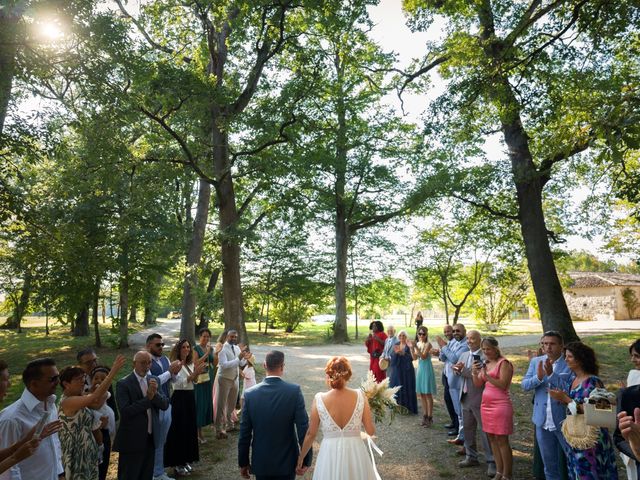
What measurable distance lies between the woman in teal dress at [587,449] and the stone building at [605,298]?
44704 millimetres

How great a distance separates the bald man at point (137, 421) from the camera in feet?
16.2

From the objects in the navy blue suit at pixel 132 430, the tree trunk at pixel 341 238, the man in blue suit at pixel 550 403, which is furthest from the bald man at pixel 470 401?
the tree trunk at pixel 341 238

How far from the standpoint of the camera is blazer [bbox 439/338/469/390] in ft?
24.3

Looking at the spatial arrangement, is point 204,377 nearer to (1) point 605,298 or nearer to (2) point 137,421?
(2) point 137,421

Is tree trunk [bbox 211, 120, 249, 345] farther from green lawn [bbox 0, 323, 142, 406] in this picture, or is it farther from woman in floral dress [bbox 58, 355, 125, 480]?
woman in floral dress [bbox 58, 355, 125, 480]

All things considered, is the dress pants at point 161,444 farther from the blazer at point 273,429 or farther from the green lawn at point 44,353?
the green lawn at point 44,353

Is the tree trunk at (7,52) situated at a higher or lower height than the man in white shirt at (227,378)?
higher

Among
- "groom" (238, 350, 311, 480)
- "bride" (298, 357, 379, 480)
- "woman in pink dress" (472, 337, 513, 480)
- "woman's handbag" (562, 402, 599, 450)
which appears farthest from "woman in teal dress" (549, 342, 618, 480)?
"groom" (238, 350, 311, 480)

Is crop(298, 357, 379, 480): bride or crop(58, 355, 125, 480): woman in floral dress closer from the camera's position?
crop(298, 357, 379, 480): bride

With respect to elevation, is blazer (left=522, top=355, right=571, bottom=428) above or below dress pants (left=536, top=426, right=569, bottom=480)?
above

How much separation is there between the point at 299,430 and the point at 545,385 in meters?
3.18

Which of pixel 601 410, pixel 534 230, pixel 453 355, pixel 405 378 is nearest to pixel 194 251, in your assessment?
pixel 405 378

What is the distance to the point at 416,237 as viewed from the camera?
2880 cm

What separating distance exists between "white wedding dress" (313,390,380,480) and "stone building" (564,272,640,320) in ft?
151
